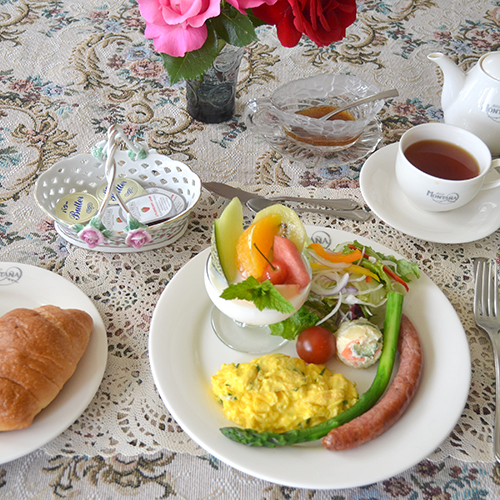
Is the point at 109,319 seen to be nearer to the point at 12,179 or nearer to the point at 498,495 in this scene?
the point at 12,179

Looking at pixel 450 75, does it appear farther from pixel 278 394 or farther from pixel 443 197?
pixel 278 394

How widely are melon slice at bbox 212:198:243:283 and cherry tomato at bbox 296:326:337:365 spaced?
24 centimetres

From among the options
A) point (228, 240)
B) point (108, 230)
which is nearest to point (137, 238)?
point (108, 230)

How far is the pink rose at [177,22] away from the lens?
128 cm

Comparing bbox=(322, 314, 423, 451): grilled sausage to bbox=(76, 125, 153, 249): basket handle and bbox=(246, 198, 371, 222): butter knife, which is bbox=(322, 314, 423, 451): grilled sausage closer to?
bbox=(246, 198, 371, 222): butter knife

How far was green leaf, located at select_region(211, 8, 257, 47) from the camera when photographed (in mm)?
1396

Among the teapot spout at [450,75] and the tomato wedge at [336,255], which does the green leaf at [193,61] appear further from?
the teapot spout at [450,75]

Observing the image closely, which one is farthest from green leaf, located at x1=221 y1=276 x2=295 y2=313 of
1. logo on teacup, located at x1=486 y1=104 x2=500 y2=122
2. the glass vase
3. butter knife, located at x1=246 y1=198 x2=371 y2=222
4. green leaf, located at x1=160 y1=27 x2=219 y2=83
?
logo on teacup, located at x1=486 y1=104 x2=500 y2=122

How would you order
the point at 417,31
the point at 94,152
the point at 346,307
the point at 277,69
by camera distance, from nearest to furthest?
the point at 346,307 < the point at 94,152 < the point at 277,69 < the point at 417,31

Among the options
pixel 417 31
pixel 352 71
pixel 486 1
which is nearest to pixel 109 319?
pixel 352 71

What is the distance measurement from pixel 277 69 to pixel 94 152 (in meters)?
1.09

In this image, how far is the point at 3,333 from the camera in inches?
44.0

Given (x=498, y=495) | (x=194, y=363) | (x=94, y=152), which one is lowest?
(x=498, y=495)

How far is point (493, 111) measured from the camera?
1.67 meters
